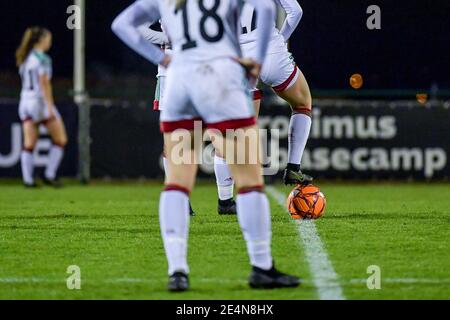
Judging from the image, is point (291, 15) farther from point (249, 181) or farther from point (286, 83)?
point (249, 181)

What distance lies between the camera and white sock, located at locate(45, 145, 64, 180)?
1595 centimetres

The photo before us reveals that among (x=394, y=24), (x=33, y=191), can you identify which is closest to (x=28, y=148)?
(x=33, y=191)

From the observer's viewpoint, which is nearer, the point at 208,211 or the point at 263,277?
the point at 263,277

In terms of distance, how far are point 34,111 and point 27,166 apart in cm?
83

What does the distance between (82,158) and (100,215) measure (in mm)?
6202

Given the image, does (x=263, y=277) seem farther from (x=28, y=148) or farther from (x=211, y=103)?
(x=28, y=148)

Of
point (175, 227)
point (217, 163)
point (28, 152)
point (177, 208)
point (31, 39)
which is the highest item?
point (31, 39)

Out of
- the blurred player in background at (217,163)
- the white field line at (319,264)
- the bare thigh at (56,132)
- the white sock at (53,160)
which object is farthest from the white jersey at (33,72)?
the white field line at (319,264)

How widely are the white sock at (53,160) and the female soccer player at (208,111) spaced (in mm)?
10151

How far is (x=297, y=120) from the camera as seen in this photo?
386 inches

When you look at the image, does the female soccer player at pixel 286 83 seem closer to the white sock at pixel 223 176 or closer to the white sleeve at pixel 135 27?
the white sock at pixel 223 176

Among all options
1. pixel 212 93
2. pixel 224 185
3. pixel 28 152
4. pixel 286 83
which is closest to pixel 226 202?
pixel 224 185

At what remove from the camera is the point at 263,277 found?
5883 millimetres

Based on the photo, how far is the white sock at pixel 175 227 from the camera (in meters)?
5.88
